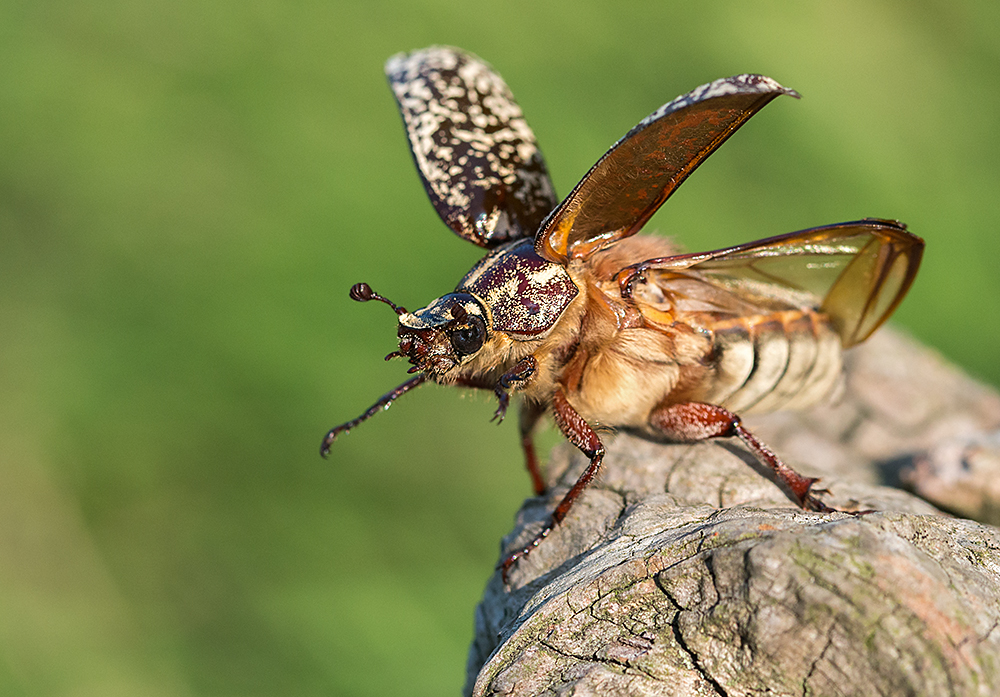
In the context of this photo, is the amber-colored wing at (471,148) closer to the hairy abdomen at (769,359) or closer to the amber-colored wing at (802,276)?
the amber-colored wing at (802,276)

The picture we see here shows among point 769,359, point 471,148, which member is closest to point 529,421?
point 769,359

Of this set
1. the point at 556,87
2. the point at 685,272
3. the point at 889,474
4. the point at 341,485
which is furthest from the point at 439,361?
the point at 556,87

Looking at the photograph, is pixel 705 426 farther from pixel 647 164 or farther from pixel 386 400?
pixel 386 400

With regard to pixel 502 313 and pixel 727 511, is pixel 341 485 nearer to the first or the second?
pixel 502 313

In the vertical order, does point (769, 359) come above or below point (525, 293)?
below

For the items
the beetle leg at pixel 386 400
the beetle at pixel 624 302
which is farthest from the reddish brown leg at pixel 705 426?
the beetle leg at pixel 386 400

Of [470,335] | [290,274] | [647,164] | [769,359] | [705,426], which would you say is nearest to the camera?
[647,164]
